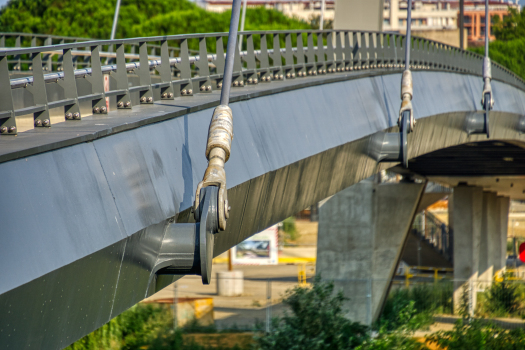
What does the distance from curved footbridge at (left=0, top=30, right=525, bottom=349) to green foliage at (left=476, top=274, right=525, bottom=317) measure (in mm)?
15289

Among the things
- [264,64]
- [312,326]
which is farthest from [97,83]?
[312,326]

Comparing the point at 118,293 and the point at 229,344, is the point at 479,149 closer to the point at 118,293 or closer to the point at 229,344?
the point at 229,344

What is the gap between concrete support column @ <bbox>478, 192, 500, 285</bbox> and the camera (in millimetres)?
45188

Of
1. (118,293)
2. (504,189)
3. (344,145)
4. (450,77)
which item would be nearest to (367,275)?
(450,77)

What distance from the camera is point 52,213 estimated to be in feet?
19.2

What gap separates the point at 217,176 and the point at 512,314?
21162mm

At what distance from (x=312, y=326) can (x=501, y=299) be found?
488 inches

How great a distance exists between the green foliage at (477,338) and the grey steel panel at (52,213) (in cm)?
1522

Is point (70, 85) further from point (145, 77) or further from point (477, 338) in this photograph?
point (477, 338)

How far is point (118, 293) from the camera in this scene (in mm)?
7055

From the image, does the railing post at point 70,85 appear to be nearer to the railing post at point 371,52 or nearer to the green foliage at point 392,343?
the railing post at point 371,52

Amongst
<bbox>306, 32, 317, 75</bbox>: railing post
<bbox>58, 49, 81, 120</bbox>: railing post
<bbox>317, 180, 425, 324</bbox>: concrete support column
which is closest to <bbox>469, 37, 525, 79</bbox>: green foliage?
<bbox>317, 180, 425, 324</bbox>: concrete support column

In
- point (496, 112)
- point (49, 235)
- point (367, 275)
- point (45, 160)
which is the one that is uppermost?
point (45, 160)

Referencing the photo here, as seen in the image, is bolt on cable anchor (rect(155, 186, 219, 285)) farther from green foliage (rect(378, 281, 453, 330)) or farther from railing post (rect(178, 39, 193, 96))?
green foliage (rect(378, 281, 453, 330))
